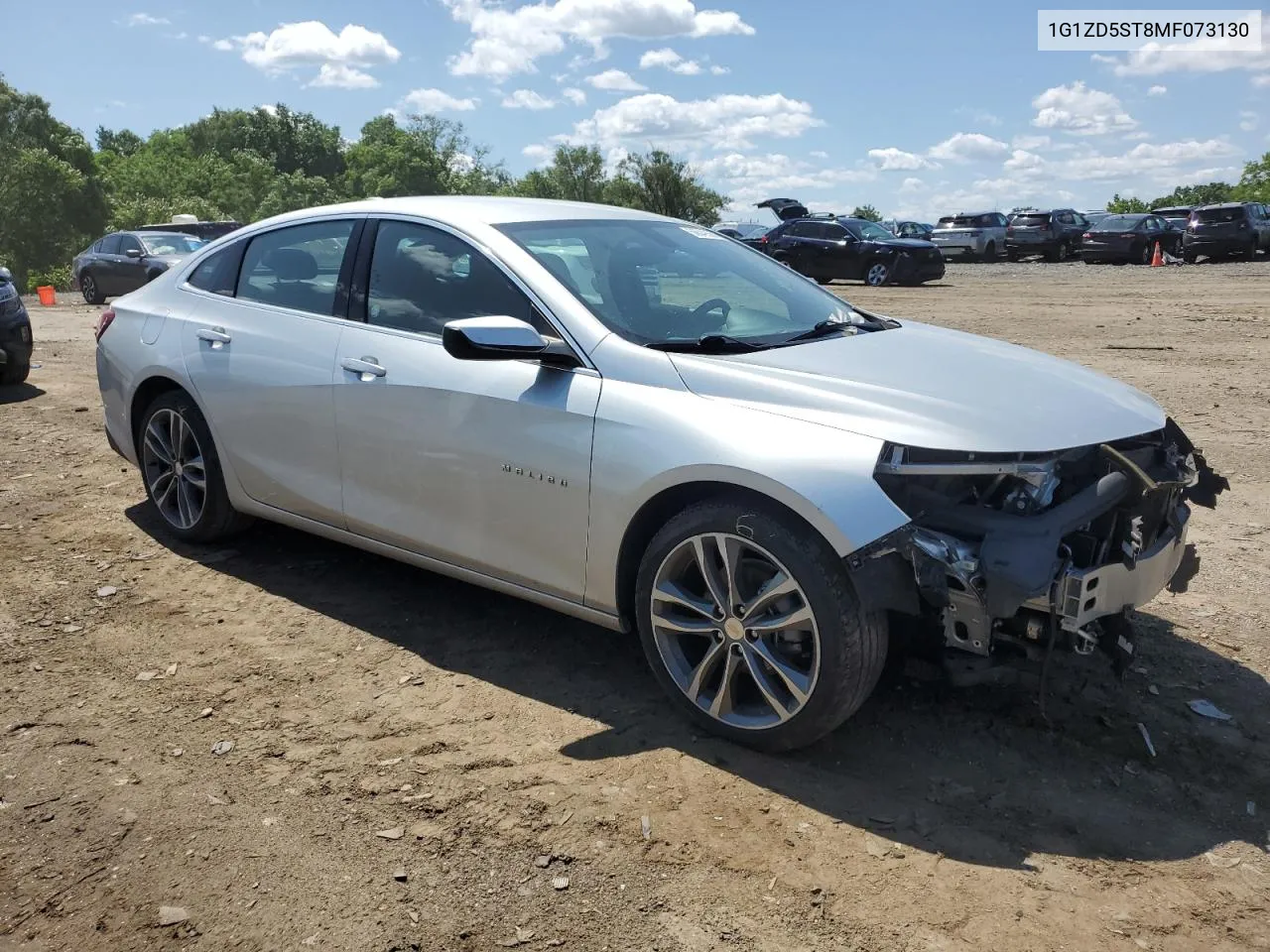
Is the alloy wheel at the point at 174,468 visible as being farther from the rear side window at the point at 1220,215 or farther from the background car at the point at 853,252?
the rear side window at the point at 1220,215

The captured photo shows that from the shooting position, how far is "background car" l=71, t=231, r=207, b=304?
64.2ft

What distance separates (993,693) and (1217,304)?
53.7 ft

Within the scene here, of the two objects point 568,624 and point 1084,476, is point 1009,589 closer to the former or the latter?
point 1084,476

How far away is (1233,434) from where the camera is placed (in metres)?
7.55

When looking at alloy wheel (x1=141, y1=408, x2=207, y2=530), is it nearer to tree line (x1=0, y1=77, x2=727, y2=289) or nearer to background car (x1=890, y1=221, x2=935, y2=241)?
background car (x1=890, y1=221, x2=935, y2=241)

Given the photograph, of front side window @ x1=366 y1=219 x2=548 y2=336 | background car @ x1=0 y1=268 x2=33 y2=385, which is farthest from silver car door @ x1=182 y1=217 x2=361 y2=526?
background car @ x1=0 y1=268 x2=33 y2=385

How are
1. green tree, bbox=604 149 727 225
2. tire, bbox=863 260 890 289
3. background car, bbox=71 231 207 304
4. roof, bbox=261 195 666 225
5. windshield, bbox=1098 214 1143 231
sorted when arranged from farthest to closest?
green tree, bbox=604 149 727 225 < windshield, bbox=1098 214 1143 231 < tire, bbox=863 260 890 289 < background car, bbox=71 231 207 304 < roof, bbox=261 195 666 225

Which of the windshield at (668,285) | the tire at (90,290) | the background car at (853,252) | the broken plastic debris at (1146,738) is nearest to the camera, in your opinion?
the broken plastic debris at (1146,738)

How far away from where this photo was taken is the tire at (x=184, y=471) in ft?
16.3

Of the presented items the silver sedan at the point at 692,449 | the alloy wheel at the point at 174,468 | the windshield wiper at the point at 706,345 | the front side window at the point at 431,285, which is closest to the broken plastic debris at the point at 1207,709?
the silver sedan at the point at 692,449

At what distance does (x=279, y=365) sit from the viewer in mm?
4477

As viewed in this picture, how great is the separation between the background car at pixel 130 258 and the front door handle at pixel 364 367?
16.9 meters

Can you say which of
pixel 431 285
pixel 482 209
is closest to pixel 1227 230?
pixel 482 209

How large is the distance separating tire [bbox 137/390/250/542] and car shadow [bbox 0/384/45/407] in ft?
16.7
